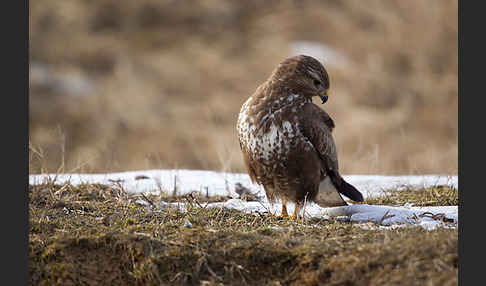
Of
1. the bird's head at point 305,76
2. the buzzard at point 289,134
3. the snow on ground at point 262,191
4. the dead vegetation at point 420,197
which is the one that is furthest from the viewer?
the dead vegetation at point 420,197

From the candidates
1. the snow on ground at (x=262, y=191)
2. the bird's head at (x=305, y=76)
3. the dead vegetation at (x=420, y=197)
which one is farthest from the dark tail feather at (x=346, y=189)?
the bird's head at (x=305, y=76)

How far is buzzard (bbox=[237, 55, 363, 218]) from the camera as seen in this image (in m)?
4.43

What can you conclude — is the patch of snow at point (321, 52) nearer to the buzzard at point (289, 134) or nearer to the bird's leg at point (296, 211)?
the buzzard at point (289, 134)

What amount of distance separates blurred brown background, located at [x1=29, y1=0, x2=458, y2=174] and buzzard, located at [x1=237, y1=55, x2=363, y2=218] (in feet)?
21.1

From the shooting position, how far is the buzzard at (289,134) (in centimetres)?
443

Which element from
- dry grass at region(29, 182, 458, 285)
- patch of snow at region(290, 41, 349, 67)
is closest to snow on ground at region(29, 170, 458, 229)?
dry grass at region(29, 182, 458, 285)

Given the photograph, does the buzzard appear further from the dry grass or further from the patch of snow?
the patch of snow

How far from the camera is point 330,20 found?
18.0 meters

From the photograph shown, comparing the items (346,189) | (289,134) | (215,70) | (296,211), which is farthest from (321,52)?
(289,134)

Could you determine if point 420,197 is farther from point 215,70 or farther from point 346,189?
point 215,70

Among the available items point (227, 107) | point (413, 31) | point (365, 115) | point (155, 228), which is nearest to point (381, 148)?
point (365, 115)

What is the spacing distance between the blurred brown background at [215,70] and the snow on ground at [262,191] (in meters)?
4.86

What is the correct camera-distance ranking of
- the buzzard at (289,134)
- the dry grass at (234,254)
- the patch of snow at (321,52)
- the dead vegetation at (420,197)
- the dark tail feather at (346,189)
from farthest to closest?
the patch of snow at (321,52)
the dead vegetation at (420,197)
the dark tail feather at (346,189)
the buzzard at (289,134)
the dry grass at (234,254)

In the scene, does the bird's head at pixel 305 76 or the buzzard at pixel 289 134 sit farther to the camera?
the bird's head at pixel 305 76
